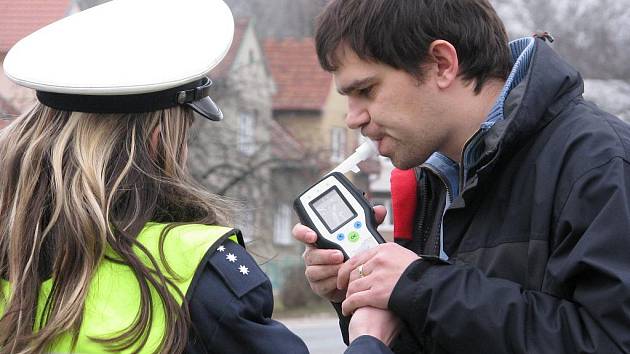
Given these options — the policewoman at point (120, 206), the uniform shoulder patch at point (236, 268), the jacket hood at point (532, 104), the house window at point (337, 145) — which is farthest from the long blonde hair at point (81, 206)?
the house window at point (337, 145)

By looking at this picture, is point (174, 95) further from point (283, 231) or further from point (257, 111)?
point (283, 231)

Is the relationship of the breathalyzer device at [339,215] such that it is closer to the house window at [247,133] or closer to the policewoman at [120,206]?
the policewoman at [120,206]

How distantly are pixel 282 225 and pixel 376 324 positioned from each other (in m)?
28.7

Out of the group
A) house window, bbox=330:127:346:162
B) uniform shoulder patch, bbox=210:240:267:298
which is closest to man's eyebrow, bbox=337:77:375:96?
uniform shoulder patch, bbox=210:240:267:298

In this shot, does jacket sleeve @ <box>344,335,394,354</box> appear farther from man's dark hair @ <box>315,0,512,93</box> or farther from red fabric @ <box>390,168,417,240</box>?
man's dark hair @ <box>315,0,512,93</box>

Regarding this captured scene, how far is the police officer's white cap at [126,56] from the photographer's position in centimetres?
256

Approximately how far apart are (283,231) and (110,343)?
96.8 ft

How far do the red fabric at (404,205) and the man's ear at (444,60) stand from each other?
364mm

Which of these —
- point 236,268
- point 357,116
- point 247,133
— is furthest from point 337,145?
point 236,268

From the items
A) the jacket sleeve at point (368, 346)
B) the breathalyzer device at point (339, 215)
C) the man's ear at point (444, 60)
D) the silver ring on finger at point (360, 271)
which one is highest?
the man's ear at point (444, 60)

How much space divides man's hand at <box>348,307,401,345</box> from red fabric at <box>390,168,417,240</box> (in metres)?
0.50

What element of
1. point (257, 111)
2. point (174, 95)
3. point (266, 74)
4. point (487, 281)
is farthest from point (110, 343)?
point (266, 74)

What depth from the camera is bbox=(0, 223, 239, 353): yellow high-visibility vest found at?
8.00ft

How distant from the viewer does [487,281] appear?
8.05ft
